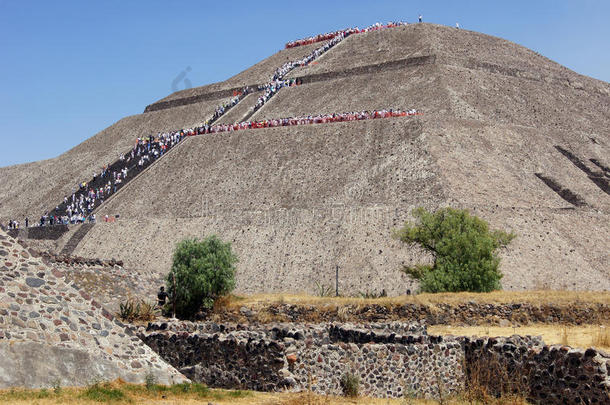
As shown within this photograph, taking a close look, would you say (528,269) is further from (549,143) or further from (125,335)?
(125,335)

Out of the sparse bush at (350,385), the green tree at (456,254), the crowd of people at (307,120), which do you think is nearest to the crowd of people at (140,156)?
the crowd of people at (307,120)

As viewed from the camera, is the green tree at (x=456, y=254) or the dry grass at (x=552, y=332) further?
the green tree at (x=456, y=254)

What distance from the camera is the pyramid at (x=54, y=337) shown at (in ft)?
47.8

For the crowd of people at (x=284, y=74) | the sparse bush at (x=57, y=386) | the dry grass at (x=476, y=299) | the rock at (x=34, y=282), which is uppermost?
the crowd of people at (x=284, y=74)

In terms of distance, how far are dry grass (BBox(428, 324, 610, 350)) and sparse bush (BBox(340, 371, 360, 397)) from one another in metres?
5.33

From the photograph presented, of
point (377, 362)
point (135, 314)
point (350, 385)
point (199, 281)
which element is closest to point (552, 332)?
point (377, 362)

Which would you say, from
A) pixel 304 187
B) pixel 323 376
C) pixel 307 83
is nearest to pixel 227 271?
pixel 323 376

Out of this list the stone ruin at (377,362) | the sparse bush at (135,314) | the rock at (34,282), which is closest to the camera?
the stone ruin at (377,362)

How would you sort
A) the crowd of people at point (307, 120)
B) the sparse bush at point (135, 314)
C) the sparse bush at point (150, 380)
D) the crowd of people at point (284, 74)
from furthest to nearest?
the crowd of people at point (284, 74) < the crowd of people at point (307, 120) < the sparse bush at point (135, 314) < the sparse bush at point (150, 380)

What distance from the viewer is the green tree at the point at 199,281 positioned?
32.0 meters

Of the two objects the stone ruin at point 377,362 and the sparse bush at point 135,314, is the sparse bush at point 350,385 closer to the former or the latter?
the stone ruin at point 377,362

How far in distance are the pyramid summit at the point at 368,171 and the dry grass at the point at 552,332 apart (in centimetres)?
1169

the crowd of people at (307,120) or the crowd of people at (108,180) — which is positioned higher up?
the crowd of people at (307,120)

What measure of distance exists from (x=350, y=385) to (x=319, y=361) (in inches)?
30.6
